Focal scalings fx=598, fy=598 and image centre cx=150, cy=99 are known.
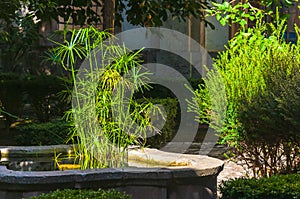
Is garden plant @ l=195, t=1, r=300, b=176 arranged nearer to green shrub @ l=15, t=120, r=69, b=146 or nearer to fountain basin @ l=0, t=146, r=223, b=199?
fountain basin @ l=0, t=146, r=223, b=199

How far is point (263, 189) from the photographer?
418cm

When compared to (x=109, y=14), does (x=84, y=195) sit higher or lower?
lower

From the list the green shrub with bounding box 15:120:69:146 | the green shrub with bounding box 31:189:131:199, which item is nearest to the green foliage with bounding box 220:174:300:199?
the green shrub with bounding box 31:189:131:199

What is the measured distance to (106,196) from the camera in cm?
377

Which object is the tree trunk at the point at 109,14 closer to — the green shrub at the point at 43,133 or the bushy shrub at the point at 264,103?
the green shrub at the point at 43,133

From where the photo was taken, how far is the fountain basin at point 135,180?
434 centimetres

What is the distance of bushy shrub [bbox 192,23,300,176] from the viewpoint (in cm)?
518

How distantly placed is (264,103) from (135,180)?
1549mm

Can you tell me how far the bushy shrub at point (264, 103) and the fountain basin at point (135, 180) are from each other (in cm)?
73

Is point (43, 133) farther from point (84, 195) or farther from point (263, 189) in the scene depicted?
point (263, 189)

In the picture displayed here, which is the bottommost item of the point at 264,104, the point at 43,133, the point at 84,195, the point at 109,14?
the point at 84,195

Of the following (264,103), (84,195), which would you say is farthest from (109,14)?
(84,195)

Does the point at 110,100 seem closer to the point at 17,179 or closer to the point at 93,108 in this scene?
the point at 93,108

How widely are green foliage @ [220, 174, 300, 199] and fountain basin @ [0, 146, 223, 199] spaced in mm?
352
